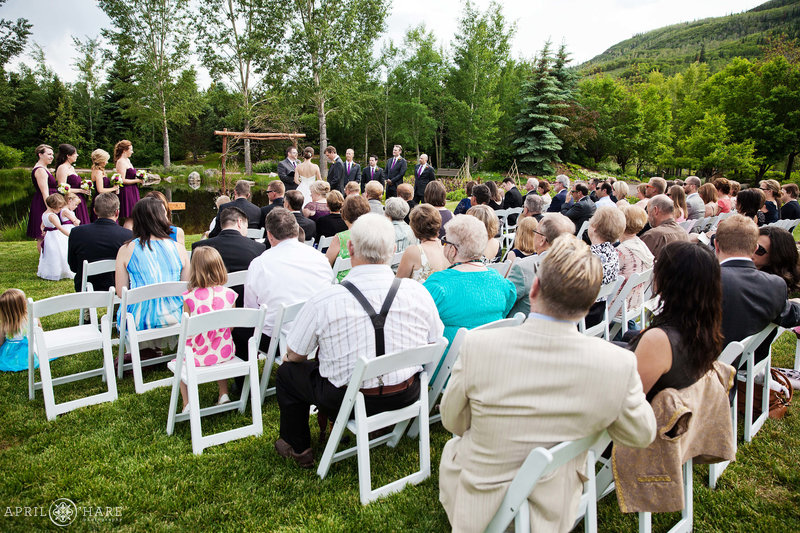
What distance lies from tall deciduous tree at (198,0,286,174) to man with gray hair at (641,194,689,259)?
25.5 m

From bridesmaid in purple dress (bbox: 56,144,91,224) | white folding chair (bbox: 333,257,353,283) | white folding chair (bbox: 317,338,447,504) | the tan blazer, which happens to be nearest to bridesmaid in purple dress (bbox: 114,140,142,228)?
bridesmaid in purple dress (bbox: 56,144,91,224)

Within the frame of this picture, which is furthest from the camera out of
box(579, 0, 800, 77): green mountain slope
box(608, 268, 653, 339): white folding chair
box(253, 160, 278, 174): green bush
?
box(579, 0, 800, 77): green mountain slope

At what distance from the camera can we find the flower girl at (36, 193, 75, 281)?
6918 mm

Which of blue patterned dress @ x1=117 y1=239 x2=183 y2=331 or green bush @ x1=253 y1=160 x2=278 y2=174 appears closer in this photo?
blue patterned dress @ x1=117 y1=239 x2=183 y2=331

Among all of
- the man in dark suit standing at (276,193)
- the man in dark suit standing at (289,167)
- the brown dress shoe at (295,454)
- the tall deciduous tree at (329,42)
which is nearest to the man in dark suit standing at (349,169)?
the man in dark suit standing at (289,167)

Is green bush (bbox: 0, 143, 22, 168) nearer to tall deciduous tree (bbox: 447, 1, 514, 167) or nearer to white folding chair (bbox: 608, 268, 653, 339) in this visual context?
tall deciduous tree (bbox: 447, 1, 514, 167)

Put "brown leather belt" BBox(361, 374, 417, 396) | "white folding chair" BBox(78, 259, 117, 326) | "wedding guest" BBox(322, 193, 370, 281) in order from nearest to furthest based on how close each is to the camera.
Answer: "brown leather belt" BBox(361, 374, 417, 396), "white folding chair" BBox(78, 259, 117, 326), "wedding guest" BBox(322, 193, 370, 281)

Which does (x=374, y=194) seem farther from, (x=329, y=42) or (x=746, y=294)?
(x=329, y=42)

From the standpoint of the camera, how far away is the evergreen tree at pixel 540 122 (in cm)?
2773

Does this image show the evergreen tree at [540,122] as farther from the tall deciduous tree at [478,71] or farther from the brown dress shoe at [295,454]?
the brown dress shoe at [295,454]

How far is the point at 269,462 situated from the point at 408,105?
34.6 metres

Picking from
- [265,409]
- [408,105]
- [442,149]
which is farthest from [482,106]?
[265,409]

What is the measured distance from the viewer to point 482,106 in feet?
102

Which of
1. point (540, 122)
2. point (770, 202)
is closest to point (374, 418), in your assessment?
point (770, 202)
